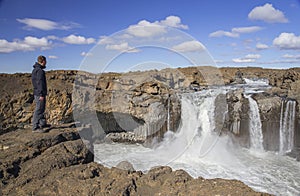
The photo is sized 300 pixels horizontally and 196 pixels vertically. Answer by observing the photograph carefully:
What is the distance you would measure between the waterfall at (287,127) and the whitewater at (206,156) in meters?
0.59

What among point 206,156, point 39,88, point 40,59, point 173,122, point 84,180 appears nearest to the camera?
point 84,180

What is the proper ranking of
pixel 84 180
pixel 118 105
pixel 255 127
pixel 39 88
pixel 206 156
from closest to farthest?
pixel 84 180, pixel 39 88, pixel 206 156, pixel 255 127, pixel 118 105

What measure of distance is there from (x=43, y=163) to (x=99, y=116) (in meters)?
14.0

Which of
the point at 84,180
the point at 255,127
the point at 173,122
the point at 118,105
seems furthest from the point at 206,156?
the point at 84,180

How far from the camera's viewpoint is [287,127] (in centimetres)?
1385

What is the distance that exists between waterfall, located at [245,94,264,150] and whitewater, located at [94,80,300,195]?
166 millimetres

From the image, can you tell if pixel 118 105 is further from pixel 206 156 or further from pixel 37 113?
pixel 37 113

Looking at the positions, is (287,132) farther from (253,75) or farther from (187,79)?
(253,75)

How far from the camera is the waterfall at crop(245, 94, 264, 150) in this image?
14.3m

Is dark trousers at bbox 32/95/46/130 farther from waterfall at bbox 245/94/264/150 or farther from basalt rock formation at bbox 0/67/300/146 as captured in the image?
waterfall at bbox 245/94/264/150

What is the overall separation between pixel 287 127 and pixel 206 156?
5145 millimetres

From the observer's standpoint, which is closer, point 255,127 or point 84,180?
point 84,180

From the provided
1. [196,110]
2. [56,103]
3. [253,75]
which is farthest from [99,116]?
[253,75]

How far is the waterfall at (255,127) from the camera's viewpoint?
46.9 feet
